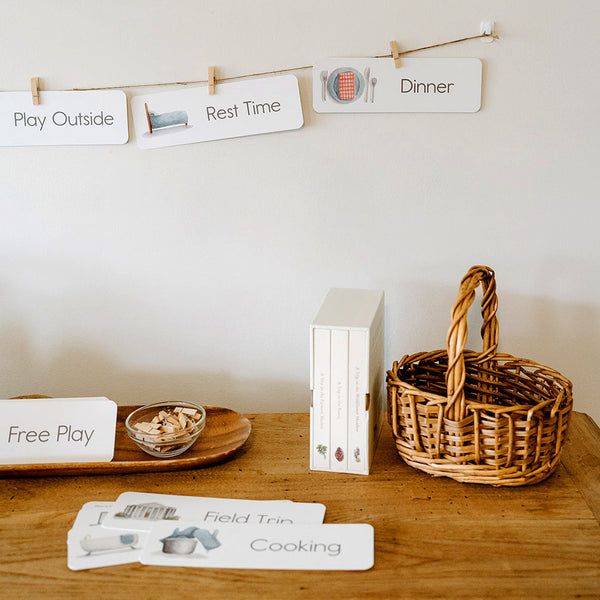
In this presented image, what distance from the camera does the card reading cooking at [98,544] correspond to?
978 millimetres

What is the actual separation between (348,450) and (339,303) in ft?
0.79

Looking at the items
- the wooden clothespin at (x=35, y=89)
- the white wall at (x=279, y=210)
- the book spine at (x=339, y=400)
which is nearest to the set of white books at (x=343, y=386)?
the book spine at (x=339, y=400)

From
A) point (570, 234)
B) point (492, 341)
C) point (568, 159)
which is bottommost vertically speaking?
point (492, 341)

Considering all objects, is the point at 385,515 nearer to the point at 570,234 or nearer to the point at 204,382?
the point at 204,382

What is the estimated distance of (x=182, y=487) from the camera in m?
1.15

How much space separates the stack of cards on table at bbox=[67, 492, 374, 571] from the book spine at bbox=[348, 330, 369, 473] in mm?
119

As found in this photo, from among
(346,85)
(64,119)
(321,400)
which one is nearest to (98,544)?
(321,400)

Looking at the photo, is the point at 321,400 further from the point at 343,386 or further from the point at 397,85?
the point at 397,85

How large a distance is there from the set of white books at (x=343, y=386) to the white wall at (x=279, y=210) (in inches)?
8.8

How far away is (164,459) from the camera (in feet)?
3.93

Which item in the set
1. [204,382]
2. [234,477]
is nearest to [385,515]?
[234,477]

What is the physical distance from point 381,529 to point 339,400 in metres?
0.21

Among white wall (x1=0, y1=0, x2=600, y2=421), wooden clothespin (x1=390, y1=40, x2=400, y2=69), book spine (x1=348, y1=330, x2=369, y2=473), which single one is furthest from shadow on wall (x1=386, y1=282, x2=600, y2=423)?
wooden clothespin (x1=390, y1=40, x2=400, y2=69)

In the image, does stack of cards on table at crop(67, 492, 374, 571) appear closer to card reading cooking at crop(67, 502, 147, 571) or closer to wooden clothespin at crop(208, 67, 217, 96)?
card reading cooking at crop(67, 502, 147, 571)
